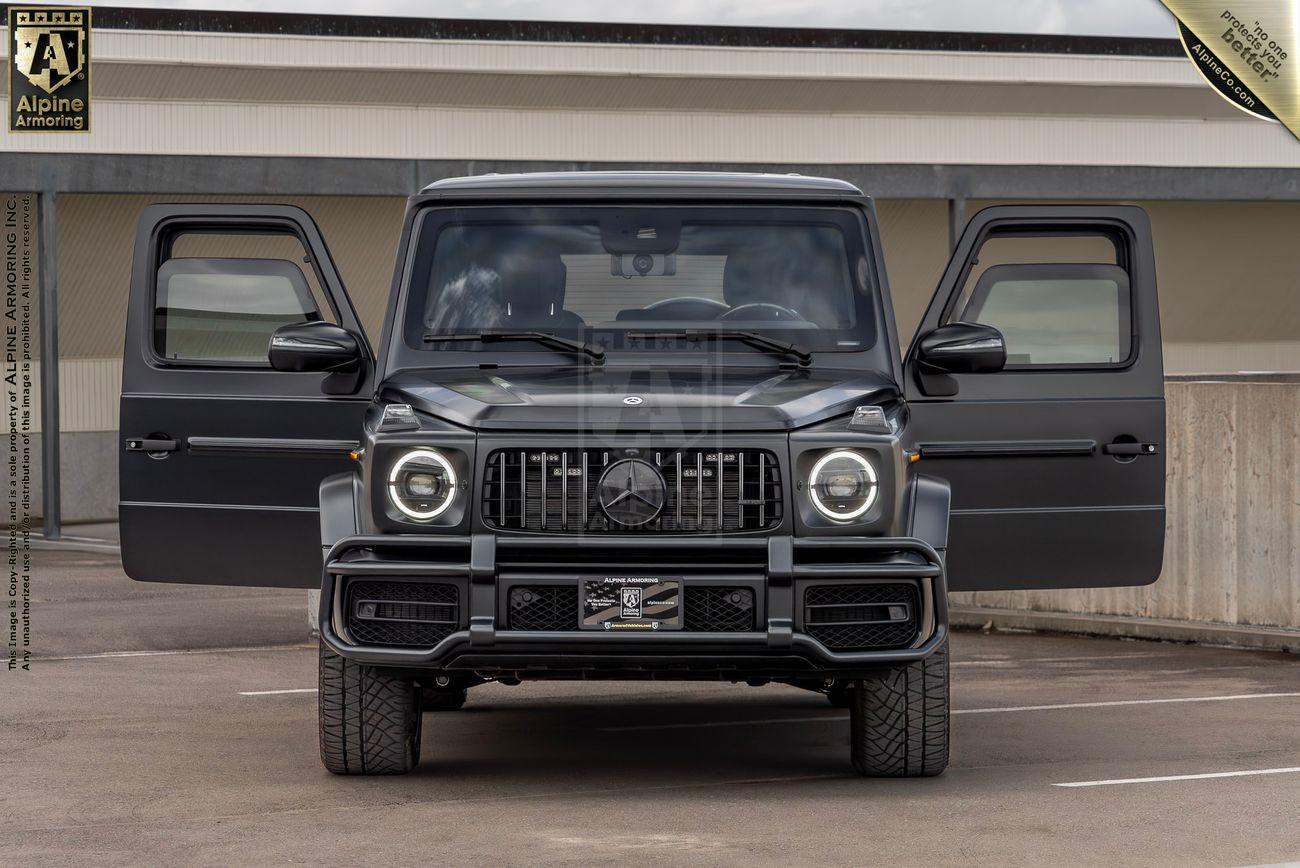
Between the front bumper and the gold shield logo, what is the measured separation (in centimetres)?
1984

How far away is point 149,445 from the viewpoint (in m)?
8.66

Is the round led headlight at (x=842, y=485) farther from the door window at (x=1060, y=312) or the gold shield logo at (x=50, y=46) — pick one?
the gold shield logo at (x=50, y=46)

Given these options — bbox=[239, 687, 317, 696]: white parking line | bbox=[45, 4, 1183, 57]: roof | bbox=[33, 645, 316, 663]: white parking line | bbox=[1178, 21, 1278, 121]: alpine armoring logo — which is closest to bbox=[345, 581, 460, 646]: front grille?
bbox=[239, 687, 317, 696]: white parking line

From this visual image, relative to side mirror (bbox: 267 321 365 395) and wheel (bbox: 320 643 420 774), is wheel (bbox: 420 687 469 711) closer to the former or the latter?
wheel (bbox: 320 643 420 774)

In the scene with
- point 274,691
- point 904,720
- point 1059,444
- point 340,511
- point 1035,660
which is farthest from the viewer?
point 1035,660

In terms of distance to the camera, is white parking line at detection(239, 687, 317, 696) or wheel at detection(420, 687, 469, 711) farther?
white parking line at detection(239, 687, 317, 696)

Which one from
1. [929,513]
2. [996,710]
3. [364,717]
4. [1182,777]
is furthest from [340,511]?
[996,710]

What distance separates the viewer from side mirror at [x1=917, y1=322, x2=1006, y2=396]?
315 inches

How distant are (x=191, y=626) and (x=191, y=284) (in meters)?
6.30

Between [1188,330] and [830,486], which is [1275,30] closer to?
[1188,330]

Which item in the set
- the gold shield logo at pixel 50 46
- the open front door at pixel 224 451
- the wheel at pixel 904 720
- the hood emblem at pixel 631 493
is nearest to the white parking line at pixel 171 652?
the open front door at pixel 224 451

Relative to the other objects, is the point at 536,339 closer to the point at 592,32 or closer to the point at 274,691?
the point at 274,691

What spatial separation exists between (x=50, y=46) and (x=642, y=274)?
795 inches

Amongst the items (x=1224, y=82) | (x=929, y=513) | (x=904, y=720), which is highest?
(x=1224, y=82)
